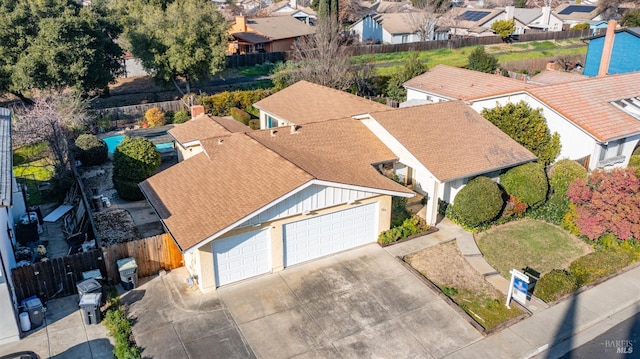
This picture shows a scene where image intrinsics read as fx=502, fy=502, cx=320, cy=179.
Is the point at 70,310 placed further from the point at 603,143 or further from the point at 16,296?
the point at 603,143

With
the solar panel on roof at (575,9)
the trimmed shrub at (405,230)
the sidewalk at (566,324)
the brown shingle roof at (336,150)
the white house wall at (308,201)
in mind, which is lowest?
the sidewalk at (566,324)

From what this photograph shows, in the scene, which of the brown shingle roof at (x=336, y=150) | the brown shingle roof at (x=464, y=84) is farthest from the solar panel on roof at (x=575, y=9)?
the brown shingle roof at (x=336, y=150)

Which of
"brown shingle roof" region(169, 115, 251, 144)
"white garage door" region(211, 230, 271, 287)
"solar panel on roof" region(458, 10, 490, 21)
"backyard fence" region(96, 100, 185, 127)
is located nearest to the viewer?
"white garage door" region(211, 230, 271, 287)

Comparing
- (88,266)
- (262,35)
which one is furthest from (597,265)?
(262,35)

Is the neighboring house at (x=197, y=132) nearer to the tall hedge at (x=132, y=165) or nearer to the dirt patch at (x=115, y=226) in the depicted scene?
the tall hedge at (x=132, y=165)

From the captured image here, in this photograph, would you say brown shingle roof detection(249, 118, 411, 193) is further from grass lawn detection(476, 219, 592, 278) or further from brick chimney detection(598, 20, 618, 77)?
brick chimney detection(598, 20, 618, 77)

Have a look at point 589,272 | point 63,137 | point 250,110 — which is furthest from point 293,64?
point 589,272

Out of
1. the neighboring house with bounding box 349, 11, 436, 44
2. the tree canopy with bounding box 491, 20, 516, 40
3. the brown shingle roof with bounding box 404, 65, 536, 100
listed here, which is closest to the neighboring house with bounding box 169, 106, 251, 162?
the brown shingle roof with bounding box 404, 65, 536, 100
